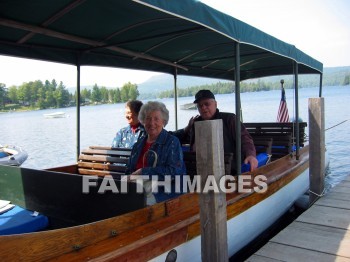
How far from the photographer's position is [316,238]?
156 inches

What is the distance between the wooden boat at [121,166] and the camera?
2.39 meters

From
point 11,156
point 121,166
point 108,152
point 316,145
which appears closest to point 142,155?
point 121,166

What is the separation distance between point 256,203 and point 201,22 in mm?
2296

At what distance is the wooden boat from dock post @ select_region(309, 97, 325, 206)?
0.29 m

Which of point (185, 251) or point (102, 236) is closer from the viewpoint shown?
point (102, 236)

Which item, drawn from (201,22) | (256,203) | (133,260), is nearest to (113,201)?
(133,260)

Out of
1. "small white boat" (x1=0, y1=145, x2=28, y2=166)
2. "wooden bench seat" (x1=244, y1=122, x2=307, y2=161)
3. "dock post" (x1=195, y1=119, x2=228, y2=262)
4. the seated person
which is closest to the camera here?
"dock post" (x1=195, y1=119, x2=228, y2=262)

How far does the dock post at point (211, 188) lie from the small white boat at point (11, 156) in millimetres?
8999

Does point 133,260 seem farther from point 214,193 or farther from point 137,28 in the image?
point 137,28

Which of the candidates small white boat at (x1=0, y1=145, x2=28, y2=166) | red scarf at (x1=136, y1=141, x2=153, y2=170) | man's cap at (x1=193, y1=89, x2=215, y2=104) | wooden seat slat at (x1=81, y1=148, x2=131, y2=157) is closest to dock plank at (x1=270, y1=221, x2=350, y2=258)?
red scarf at (x1=136, y1=141, x2=153, y2=170)

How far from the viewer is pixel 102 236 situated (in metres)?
2.43

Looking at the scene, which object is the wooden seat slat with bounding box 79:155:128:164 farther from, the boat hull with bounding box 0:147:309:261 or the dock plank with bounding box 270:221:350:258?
the dock plank with bounding box 270:221:350:258

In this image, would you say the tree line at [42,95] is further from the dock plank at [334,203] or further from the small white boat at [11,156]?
the dock plank at [334,203]

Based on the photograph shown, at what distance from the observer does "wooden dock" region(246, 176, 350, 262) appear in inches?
141
